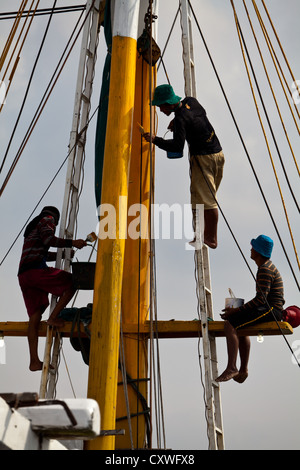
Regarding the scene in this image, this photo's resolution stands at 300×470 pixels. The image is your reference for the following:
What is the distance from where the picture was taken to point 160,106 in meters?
7.89

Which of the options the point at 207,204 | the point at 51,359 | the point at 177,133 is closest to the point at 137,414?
the point at 51,359

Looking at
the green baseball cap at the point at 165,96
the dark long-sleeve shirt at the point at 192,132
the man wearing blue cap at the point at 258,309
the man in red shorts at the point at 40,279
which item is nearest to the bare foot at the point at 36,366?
the man in red shorts at the point at 40,279

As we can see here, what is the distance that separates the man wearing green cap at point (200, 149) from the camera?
7.86 metres

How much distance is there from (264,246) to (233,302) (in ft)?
2.31

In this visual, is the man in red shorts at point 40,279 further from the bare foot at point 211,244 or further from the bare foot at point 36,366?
the bare foot at point 211,244

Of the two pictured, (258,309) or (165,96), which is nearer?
(258,309)

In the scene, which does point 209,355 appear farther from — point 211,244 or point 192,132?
point 192,132

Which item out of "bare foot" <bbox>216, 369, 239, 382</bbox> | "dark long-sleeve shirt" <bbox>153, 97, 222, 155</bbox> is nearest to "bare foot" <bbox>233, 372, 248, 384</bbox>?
"bare foot" <bbox>216, 369, 239, 382</bbox>

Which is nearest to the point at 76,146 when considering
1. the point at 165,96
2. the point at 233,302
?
the point at 165,96

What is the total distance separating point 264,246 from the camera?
24.3 feet

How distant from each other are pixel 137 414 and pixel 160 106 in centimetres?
345

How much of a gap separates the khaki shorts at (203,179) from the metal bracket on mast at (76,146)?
148 cm

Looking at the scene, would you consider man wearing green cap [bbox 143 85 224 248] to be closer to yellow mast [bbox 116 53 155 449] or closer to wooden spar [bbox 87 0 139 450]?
yellow mast [bbox 116 53 155 449]
